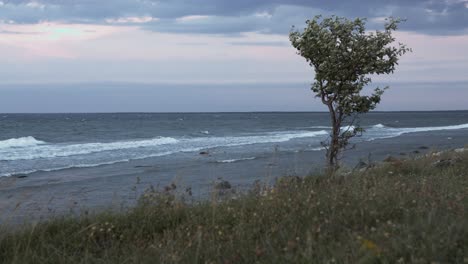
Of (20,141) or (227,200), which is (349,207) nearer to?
(227,200)

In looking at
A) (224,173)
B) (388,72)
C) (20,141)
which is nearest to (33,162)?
(224,173)

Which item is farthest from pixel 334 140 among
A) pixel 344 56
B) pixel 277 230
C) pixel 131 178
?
pixel 131 178

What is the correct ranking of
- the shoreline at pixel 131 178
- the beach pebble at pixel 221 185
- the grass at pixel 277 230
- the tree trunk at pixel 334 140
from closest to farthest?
the grass at pixel 277 230 < the beach pebble at pixel 221 185 < the tree trunk at pixel 334 140 < the shoreline at pixel 131 178

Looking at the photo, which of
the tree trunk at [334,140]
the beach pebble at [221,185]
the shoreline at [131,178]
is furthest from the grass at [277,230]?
the shoreline at [131,178]

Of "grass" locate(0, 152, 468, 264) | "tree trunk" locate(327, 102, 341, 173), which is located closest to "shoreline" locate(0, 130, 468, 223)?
"tree trunk" locate(327, 102, 341, 173)

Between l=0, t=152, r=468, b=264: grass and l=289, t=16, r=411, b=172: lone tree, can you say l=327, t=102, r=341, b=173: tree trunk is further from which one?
l=0, t=152, r=468, b=264: grass

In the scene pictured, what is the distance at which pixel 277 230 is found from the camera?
17.6ft

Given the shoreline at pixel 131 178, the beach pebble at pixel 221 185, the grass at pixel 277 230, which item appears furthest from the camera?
the shoreline at pixel 131 178

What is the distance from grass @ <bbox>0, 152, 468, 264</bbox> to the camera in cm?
443

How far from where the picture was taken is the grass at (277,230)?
4426 millimetres

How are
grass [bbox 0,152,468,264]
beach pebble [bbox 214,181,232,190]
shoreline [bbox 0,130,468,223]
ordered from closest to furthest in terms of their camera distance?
grass [bbox 0,152,468,264] → beach pebble [bbox 214,181,232,190] → shoreline [bbox 0,130,468,223]

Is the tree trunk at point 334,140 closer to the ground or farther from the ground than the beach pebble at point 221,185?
farther from the ground

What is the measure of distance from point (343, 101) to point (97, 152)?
2551cm

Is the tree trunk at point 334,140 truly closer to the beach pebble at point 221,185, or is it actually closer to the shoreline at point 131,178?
the shoreline at point 131,178
